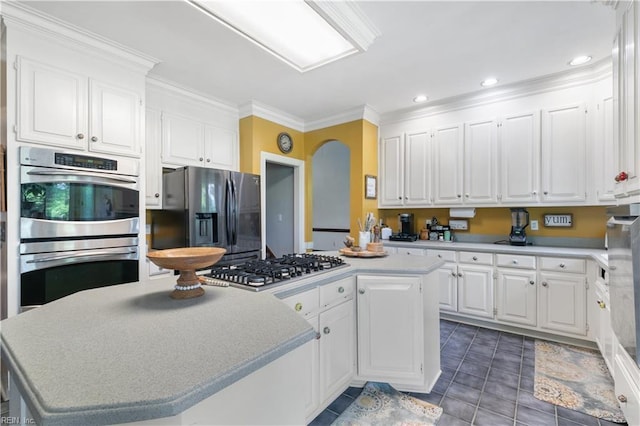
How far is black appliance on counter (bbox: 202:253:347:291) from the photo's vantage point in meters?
1.45

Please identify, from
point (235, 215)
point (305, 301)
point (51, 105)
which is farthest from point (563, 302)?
point (51, 105)

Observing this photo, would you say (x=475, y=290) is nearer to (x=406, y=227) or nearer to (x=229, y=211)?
(x=406, y=227)

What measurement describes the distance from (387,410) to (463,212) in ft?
8.45

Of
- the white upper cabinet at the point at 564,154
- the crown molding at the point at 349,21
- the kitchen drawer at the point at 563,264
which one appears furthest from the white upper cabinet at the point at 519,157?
the crown molding at the point at 349,21

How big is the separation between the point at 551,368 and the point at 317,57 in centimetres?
320

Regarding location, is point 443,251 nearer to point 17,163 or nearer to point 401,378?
point 401,378

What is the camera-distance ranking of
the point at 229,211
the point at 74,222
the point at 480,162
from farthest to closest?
the point at 480,162 → the point at 229,211 → the point at 74,222

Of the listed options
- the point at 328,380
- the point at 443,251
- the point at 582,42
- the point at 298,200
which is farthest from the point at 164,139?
the point at 582,42

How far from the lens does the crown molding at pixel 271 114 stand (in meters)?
3.57

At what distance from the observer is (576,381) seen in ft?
6.95

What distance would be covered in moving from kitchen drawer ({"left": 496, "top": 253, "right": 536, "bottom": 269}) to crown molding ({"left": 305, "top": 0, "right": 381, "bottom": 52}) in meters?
2.43

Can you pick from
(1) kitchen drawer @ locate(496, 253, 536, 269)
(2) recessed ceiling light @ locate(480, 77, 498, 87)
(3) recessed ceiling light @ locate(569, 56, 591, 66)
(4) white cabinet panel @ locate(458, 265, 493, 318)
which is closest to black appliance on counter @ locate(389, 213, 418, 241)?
(4) white cabinet panel @ locate(458, 265, 493, 318)

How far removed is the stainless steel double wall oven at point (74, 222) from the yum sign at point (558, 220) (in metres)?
4.13

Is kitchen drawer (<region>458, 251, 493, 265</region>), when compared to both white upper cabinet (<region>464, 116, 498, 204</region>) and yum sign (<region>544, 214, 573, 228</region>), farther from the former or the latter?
yum sign (<region>544, 214, 573, 228</region>)
